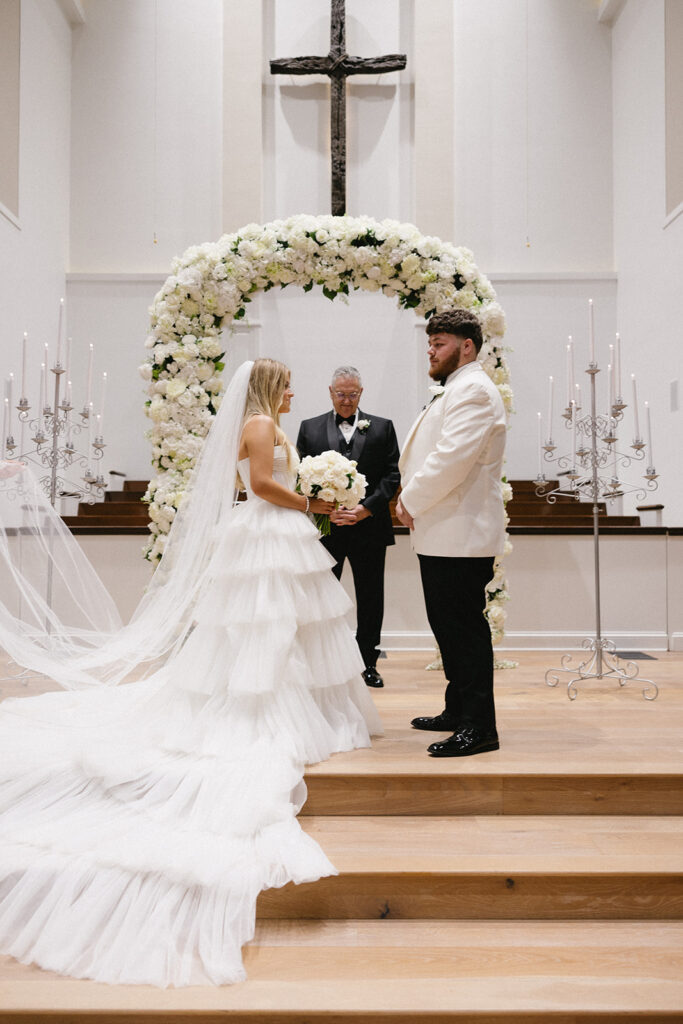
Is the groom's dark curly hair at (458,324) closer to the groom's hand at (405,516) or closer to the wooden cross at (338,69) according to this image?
the groom's hand at (405,516)

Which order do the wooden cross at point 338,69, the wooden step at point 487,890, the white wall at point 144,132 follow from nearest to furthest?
the wooden step at point 487,890
the wooden cross at point 338,69
the white wall at point 144,132

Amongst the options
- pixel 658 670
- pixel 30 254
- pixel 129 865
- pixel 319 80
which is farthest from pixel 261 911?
pixel 319 80

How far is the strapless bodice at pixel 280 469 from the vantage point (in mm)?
3408

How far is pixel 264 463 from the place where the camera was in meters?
3.30

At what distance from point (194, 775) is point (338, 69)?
29.3 feet

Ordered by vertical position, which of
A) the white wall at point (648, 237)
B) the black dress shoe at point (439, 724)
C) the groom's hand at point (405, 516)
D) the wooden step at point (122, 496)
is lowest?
the black dress shoe at point (439, 724)

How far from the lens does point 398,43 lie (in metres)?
9.95

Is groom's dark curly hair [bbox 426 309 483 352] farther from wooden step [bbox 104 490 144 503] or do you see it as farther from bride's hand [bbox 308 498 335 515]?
wooden step [bbox 104 490 144 503]

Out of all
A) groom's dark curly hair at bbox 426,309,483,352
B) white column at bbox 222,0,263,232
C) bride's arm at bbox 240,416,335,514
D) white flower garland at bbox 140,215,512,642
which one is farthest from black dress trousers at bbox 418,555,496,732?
white column at bbox 222,0,263,232

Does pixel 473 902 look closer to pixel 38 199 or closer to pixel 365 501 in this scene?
pixel 365 501

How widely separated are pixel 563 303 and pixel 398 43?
12.9 ft

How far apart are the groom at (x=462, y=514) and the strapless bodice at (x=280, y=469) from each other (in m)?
0.51

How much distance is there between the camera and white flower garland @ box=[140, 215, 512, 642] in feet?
16.6

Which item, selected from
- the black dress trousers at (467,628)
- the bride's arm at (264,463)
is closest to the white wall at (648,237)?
the black dress trousers at (467,628)
